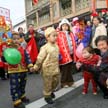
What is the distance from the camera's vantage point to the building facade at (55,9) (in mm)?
34362

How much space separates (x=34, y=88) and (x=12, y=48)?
6.48 ft

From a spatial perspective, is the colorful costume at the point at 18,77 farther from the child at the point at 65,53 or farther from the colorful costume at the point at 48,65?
the child at the point at 65,53

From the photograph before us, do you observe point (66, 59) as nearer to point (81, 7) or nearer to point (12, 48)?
point (12, 48)

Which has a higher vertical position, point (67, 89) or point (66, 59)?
point (66, 59)

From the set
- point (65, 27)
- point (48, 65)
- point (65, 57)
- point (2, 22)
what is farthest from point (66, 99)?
point (2, 22)

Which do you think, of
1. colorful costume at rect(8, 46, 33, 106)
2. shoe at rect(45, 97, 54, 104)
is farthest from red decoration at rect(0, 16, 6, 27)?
shoe at rect(45, 97, 54, 104)

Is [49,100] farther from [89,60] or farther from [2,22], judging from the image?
[2,22]

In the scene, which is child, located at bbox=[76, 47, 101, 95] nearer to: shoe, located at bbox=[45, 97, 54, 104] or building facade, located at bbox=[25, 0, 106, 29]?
shoe, located at bbox=[45, 97, 54, 104]

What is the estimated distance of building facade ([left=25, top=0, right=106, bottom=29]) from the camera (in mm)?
34362

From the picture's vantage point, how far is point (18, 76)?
5973mm

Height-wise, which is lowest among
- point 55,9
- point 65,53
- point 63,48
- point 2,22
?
point 65,53

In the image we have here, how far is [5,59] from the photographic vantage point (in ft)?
20.1

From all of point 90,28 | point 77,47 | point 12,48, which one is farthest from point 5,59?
point 90,28

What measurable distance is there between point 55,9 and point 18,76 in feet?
125
